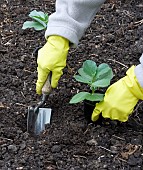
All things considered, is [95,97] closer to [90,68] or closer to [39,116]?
[90,68]

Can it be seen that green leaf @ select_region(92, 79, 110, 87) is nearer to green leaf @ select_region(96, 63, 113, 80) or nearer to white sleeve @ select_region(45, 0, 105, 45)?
green leaf @ select_region(96, 63, 113, 80)

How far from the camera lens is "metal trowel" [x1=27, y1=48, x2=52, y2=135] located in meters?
2.35

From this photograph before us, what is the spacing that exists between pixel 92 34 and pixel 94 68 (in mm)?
711

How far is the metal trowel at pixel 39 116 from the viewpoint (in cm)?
235

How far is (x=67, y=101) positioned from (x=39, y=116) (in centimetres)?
15

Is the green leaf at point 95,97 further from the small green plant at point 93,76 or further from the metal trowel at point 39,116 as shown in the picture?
the metal trowel at point 39,116

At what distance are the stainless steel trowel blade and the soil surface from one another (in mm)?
32

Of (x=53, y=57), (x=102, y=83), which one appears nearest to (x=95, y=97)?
(x=102, y=83)

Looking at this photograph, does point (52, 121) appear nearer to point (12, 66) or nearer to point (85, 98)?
point (85, 98)

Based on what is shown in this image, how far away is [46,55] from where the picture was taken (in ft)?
7.56

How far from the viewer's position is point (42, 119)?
94.4 inches

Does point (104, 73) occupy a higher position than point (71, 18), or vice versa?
point (71, 18)

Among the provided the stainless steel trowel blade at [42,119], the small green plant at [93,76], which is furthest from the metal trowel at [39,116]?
the small green plant at [93,76]

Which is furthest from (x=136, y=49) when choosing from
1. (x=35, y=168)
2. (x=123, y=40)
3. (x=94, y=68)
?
(x=35, y=168)
